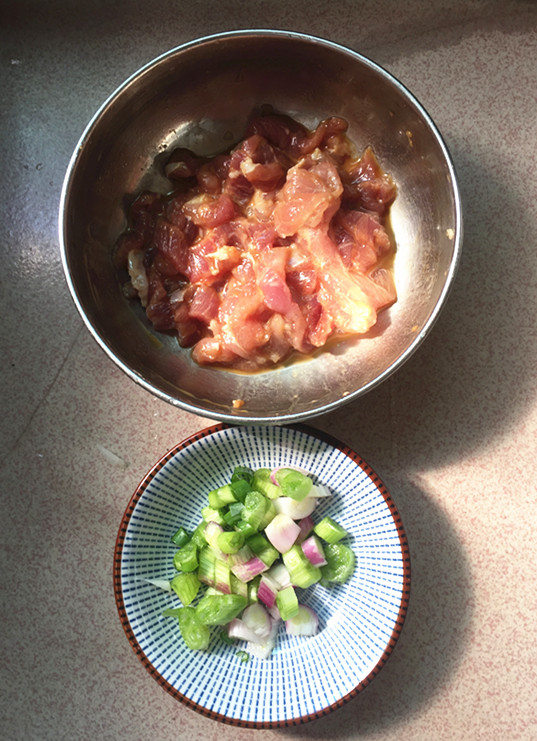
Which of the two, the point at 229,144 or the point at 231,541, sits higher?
the point at 229,144

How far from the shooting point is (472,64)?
212 centimetres

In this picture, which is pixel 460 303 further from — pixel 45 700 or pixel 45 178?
pixel 45 700

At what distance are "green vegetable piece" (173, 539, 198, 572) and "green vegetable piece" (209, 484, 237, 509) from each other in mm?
139

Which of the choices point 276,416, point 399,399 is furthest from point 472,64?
point 276,416

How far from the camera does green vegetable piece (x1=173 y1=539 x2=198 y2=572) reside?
6.28 ft

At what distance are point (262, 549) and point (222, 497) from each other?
187 mm

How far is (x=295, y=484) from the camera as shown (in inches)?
71.8

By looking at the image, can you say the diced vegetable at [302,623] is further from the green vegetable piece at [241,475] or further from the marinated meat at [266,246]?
the marinated meat at [266,246]

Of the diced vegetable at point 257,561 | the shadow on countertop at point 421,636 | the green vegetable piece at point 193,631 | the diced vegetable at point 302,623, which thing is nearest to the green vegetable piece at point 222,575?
the diced vegetable at point 257,561

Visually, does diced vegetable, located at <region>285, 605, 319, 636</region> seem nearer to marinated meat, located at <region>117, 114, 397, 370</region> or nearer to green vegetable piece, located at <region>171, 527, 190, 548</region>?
green vegetable piece, located at <region>171, 527, 190, 548</region>

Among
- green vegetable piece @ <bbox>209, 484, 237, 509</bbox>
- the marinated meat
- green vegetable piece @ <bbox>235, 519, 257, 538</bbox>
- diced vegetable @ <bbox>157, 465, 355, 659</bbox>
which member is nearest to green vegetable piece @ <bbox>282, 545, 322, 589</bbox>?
diced vegetable @ <bbox>157, 465, 355, 659</bbox>

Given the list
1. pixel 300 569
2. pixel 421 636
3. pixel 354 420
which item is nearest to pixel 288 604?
pixel 300 569

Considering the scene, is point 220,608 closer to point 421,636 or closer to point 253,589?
point 253,589

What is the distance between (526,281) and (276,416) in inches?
36.9
